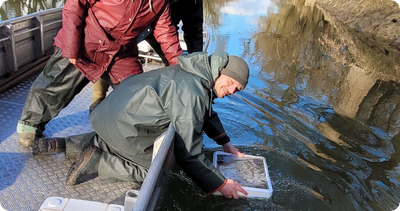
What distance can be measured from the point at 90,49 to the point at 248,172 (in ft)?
6.11

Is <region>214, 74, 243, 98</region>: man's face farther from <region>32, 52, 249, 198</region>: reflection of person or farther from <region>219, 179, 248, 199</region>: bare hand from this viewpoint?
<region>219, 179, 248, 199</region>: bare hand

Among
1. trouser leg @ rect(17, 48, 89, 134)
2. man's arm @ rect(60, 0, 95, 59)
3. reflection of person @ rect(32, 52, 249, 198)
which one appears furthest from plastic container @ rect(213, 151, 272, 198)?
man's arm @ rect(60, 0, 95, 59)

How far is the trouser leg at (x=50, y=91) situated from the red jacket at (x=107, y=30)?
0.15m

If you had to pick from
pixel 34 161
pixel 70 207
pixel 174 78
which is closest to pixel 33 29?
pixel 34 161

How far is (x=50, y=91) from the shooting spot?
2.94m

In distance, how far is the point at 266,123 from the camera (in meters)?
5.10

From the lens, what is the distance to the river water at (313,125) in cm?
349

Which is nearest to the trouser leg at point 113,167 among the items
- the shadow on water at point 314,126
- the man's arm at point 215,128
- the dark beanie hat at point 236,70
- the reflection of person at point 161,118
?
the reflection of person at point 161,118

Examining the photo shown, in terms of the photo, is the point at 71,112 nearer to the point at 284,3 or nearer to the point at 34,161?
the point at 34,161

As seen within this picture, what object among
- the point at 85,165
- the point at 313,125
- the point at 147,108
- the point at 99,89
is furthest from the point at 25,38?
the point at 313,125

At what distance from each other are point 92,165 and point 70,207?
2.54ft

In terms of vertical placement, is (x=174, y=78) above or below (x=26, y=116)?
above

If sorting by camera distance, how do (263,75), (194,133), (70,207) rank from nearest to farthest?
(70,207)
(194,133)
(263,75)

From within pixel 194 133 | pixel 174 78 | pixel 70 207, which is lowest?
pixel 70 207
